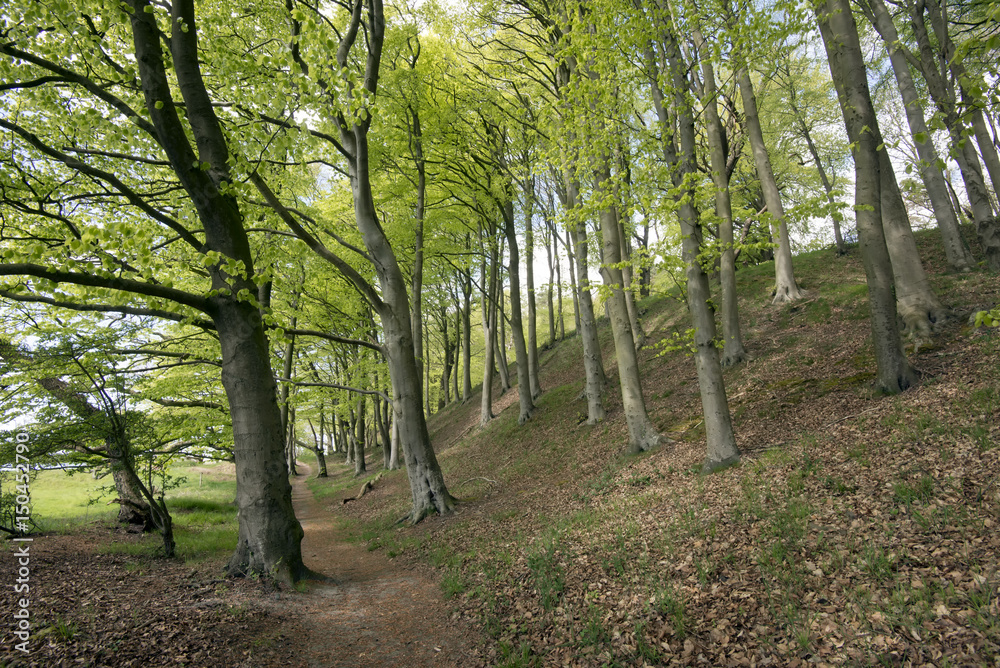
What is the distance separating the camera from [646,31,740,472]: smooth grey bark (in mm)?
7008

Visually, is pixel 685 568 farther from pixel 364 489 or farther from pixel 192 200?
pixel 364 489

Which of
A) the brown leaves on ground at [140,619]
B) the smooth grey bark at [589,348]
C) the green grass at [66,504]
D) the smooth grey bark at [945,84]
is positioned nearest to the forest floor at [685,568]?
the brown leaves on ground at [140,619]

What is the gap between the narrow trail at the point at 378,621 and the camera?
178 inches

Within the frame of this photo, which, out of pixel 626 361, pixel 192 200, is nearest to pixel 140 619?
pixel 192 200

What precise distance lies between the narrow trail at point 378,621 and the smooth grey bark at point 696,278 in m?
4.42

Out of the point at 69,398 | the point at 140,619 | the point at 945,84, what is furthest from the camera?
the point at 945,84

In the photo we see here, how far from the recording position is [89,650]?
358 cm

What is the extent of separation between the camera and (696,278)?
7258 millimetres

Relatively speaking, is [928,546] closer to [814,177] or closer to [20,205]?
[20,205]

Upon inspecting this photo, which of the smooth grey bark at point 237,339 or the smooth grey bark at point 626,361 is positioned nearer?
the smooth grey bark at point 237,339

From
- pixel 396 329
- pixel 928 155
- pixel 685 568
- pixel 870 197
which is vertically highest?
pixel 928 155

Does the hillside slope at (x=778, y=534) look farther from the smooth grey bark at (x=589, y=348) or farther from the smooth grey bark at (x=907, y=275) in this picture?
the smooth grey bark at (x=589, y=348)

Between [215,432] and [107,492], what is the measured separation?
7.00 ft

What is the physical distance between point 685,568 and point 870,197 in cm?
613
